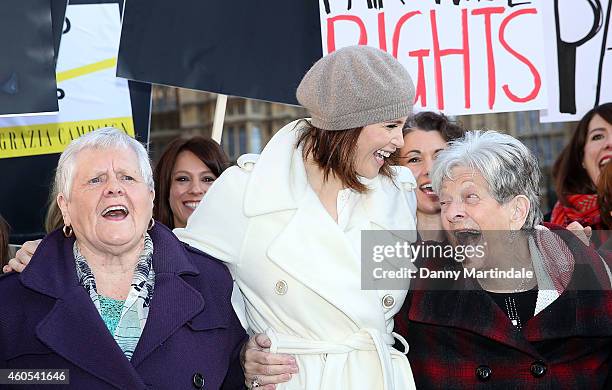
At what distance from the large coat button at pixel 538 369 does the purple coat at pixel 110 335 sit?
3.18 feet

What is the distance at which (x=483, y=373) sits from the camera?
129 inches

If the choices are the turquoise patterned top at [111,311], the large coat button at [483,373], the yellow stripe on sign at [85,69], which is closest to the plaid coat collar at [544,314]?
the large coat button at [483,373]

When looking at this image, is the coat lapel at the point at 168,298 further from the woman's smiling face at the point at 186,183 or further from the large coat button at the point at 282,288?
the woman's smiling face at the point at 186,183

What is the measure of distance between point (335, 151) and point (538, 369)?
974 millimetres

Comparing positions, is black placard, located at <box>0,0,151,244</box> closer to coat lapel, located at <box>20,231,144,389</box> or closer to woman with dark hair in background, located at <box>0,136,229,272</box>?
woman with dark hair in background, located at <box>0,136,229,272</box>

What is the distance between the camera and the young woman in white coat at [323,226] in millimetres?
3207

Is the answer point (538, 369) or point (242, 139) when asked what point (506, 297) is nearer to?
point (538, 369)

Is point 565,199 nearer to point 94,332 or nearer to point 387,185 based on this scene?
point 387,185

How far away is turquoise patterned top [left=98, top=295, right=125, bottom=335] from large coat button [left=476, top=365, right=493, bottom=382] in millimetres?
1187

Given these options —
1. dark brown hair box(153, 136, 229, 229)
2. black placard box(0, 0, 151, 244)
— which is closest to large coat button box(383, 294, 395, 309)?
Result: dark brown hair box(153, 136, 229, 229)

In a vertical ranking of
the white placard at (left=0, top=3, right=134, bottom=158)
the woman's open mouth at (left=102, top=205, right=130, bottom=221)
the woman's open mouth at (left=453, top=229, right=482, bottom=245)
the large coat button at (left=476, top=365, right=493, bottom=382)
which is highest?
the white placard at (left=0, top=3, right=134, bottom=158)

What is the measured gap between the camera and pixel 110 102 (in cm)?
501

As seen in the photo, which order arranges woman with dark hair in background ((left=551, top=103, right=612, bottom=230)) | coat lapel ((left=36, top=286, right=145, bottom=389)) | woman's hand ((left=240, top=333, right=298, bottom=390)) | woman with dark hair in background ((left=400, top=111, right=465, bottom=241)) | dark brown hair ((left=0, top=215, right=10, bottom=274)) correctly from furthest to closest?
woman with dark hair in background ((left=551, top=103, right=612, bottom=230)), woman with dark hair in background ((left=400, top=111, right=465, bottom=241)), dark brown hair ((left=0, top=215, right=10, bottom=274)), woman's hand ((left=240, top=333, right=298, bottom=390)), coat lapel ((left=36, top=286, right=145, bottom=389))

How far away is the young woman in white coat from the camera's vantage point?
10.5 ft
